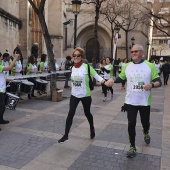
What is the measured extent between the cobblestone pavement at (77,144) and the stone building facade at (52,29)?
10.4 meters

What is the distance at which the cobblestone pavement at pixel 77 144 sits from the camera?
15.1 feet

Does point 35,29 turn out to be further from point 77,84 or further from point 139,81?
point 139,81

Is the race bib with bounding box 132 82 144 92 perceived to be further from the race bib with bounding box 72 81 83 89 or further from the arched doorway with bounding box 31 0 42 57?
the arched doorway with bounding box 31 0 42 57

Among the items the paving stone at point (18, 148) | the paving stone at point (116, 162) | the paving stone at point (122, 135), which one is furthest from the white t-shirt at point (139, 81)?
the paving stone at point (18, 148)

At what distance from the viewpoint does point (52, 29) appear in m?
28.9

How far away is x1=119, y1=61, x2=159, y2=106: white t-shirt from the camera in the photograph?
4.89 meters

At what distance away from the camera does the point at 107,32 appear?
39.4m

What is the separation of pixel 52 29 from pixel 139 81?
25.0 meters

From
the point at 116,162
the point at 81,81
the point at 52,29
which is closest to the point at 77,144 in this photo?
the point at 116,162

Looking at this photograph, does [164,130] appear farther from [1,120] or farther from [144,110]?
[1,120]

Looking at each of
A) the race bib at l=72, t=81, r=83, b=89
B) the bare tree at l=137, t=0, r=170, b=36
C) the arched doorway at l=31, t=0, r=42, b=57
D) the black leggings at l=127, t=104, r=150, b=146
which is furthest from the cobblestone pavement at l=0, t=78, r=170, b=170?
the bare tree at l=137, t=0, r=170, b=36

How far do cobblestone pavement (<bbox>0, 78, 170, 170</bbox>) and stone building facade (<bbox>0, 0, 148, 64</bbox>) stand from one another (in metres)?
10.4

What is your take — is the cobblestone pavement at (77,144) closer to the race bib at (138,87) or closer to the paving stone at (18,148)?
the paving stone at (18,148)

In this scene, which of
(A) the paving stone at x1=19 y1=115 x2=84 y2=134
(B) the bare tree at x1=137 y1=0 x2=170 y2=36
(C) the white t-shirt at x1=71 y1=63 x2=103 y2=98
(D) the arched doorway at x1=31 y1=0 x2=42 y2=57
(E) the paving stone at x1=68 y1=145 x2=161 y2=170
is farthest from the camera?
(B) the bare tree at x1=137 y1=0 x2=170 y2=36
